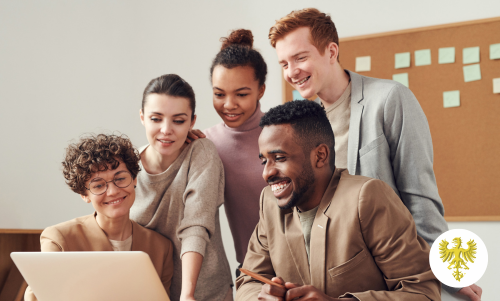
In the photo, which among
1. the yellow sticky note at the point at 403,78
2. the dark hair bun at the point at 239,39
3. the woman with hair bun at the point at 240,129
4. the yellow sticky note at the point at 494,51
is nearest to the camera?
the woman with hair bun at the point at 240,129

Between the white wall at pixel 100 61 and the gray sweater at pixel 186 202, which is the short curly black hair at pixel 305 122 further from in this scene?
the white wall at pixel 100 61

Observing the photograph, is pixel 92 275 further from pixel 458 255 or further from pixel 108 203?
pixel 458 255

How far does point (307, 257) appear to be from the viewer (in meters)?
1.32

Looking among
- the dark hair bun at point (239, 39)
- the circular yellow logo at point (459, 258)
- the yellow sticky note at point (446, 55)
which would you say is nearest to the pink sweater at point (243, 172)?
the dark hair bun at point (239, 39)

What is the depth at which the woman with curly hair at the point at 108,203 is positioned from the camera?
1.68 metres

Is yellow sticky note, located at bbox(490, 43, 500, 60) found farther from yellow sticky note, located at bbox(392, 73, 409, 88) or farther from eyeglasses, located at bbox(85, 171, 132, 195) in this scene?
eyeglasses, located at bbox(85, 171, 132, 195)

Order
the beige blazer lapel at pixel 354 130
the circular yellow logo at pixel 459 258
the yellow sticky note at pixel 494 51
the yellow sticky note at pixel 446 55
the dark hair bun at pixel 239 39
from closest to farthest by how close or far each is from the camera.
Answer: the circular yellow logo at pixel 459 258, the beige blazer lapel at pixel 354 130, the dark hair bun at pixel 239 39, the yellow sticky note at pixel 494 51, the yellow sticky note at pixel 446 55

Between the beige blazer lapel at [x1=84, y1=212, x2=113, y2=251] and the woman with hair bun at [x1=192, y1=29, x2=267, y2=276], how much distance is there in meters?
0.61

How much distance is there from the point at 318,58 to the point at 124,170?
0.88m

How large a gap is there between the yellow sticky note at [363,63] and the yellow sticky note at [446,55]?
1.53ft

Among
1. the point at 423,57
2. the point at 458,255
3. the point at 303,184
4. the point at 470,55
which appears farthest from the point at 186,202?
the point at 470,55

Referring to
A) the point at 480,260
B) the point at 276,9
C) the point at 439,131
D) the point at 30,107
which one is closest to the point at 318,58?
the point at 480,260

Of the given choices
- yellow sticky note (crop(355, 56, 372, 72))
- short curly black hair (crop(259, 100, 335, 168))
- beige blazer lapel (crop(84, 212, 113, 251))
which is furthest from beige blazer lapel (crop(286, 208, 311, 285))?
yellow sticky note (crop(355, 56, 372, 72))

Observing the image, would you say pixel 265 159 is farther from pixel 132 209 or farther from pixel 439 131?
pixel 439 131
